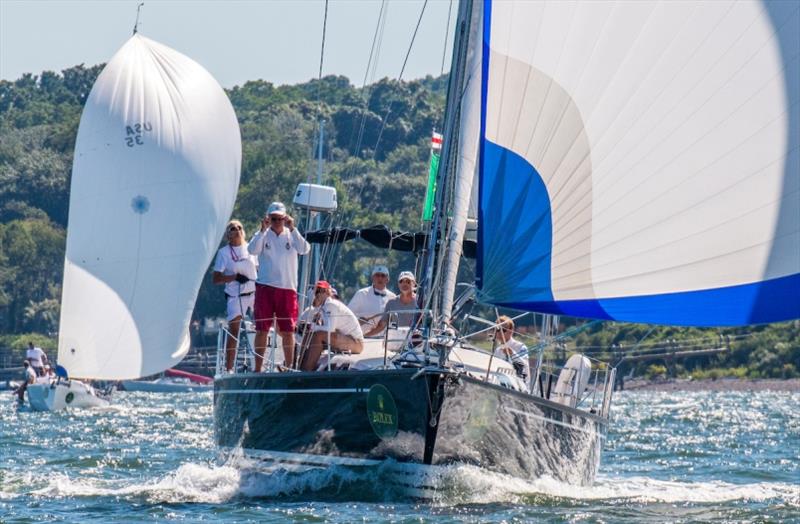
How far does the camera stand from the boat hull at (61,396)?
1143 inches

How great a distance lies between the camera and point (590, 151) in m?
10.0

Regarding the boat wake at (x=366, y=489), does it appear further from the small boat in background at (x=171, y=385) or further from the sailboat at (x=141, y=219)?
the small boat in background at (x=171, y=385)

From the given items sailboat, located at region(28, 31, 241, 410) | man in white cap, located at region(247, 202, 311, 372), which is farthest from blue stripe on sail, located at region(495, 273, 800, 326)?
sailboat, located at region(28, 31, 241, 410)

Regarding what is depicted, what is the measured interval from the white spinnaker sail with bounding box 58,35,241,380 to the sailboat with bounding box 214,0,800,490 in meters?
8.68

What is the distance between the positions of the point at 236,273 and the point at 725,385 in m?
44.6

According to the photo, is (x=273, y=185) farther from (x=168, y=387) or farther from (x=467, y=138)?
(x=467, y=138)

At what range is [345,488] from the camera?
10.7 m

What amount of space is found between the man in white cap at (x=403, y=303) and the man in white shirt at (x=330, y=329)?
1.57 ft

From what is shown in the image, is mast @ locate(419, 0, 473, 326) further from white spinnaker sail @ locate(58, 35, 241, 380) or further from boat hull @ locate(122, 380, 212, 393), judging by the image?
boat hull @ locate(122, 380, 212, 393)

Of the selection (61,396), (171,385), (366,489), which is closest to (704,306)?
(366,489)

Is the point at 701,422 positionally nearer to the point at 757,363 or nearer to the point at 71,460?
the point at 71,460

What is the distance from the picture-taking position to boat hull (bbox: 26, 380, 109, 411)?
29031mm

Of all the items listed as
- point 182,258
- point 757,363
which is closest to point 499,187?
point 182,258

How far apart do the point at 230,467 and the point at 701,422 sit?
16796mm
